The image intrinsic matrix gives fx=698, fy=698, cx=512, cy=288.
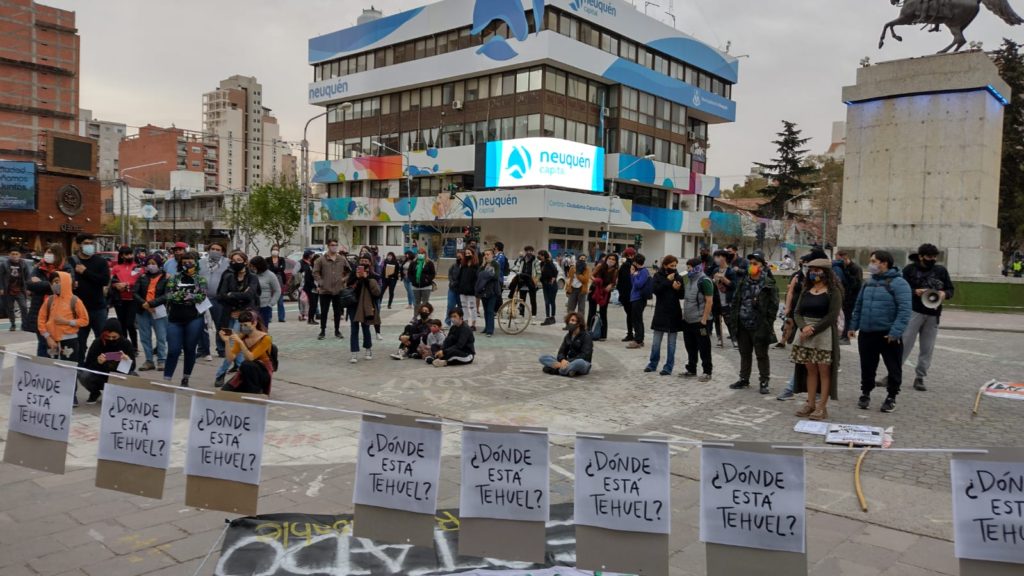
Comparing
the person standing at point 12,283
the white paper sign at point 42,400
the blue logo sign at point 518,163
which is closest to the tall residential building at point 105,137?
the blue logo sign at point 518,163

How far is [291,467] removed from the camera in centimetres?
574

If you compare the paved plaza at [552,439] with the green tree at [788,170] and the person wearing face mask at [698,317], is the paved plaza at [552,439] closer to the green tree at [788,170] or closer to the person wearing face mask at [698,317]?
the person wearing face mask at [698,317]

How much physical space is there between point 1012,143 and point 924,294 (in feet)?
135

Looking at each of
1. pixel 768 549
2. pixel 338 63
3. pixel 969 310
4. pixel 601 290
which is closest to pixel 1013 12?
pixel 969 310

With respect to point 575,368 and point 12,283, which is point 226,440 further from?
point 12,283

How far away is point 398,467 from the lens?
10.9 ft

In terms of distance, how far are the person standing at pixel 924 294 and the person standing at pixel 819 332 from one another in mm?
1791

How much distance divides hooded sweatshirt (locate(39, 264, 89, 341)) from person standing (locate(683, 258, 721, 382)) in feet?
25.3

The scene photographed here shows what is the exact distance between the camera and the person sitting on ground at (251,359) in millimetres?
6855

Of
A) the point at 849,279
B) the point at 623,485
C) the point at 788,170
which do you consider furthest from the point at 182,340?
the point at 788,170

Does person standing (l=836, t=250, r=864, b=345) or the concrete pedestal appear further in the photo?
the concrete pedestal

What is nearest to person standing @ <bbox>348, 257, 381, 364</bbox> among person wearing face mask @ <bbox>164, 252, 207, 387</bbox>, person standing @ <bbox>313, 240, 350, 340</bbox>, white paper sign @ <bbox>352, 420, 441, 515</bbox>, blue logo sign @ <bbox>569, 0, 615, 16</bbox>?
person standing @ <bbox>313, 240, 350, 340</bbox>

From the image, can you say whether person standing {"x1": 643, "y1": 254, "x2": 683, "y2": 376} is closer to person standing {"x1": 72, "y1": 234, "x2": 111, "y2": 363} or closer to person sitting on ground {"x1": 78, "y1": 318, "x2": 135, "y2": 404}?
person sitting on ground {"x1": 78, "y1": 318, "x2": 135, "y2": 404}

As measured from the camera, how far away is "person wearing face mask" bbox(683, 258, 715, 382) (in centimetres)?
983
